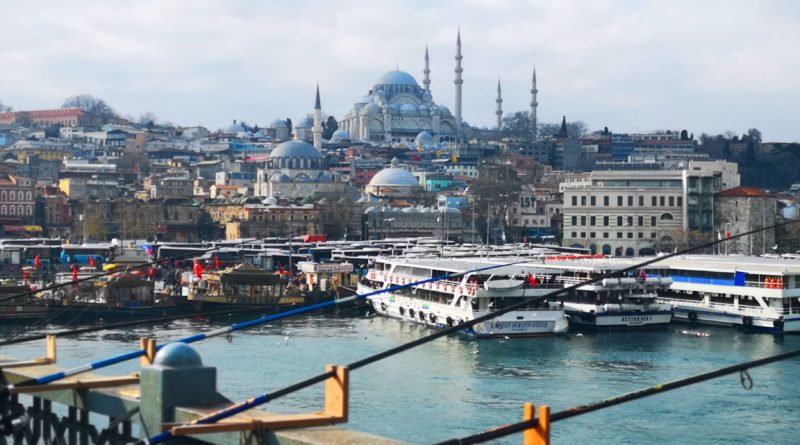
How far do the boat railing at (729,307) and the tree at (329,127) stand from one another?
237ft

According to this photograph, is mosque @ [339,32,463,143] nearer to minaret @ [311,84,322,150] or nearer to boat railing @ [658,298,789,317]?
minaret @ [311,84,322,150]

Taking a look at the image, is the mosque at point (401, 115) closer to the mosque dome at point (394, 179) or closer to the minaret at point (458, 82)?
the minaret at point (458, 82)

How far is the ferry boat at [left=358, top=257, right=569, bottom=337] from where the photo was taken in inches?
842

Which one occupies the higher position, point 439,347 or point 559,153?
point 559,153

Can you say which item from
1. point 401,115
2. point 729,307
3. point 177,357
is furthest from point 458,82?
point 177,357

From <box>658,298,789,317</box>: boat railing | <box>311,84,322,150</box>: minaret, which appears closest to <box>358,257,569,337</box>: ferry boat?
<box>658,298,789,317</box>: boat railing

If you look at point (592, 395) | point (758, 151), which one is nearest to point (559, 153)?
point (758, 151)

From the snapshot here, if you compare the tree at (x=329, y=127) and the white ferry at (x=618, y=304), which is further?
the tree at (x=329, y=127)

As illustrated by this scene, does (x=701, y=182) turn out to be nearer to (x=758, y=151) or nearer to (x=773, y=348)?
(x=773, y=348)

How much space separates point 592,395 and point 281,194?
47.5m

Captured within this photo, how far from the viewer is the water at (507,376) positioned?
13055 mm

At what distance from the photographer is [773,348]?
2067cm

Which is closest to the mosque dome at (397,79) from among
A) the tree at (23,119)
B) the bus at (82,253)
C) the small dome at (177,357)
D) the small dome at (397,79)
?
the small dome at (397,79)

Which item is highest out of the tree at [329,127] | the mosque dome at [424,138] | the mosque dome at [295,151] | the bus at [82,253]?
the tree at [329,127]
